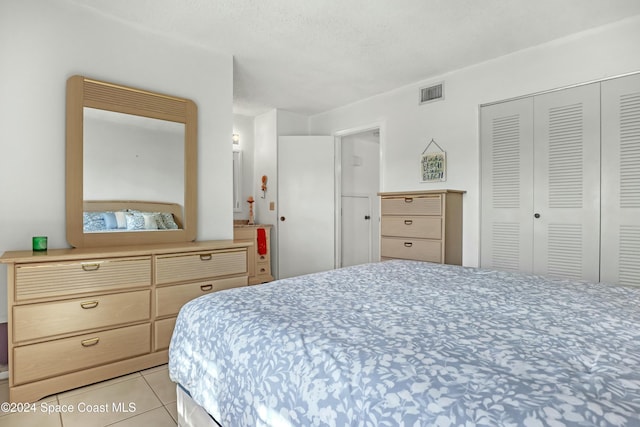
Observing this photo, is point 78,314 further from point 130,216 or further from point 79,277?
point 130,216

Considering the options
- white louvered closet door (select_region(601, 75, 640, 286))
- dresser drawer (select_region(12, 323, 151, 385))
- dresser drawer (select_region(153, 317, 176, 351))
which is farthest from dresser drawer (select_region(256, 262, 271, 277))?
white louvered closet door (select_region(601, 75, 640, 286))

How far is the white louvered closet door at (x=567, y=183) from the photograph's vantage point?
2.65 meters

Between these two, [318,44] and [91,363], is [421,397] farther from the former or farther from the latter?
[318,44]

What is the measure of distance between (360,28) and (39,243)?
2615 millimetres

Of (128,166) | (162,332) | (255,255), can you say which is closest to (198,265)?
(162,332)

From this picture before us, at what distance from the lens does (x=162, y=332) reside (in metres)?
2.29

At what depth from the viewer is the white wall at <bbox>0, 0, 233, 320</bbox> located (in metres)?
2.09

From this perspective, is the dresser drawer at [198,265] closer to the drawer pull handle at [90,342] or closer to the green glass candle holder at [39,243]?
the drawer pull handle at [90,342]

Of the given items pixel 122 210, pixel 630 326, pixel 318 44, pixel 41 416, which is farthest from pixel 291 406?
pixel 318 44

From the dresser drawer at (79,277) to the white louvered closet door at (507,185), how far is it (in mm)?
2899

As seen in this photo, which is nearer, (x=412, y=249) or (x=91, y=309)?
(x=91, y=309)

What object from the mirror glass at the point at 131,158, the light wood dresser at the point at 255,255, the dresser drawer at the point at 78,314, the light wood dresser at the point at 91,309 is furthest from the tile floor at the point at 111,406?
the light wood dresser at the point at 255,255

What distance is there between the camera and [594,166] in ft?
8.67

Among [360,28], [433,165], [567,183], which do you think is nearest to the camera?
[360,28]
